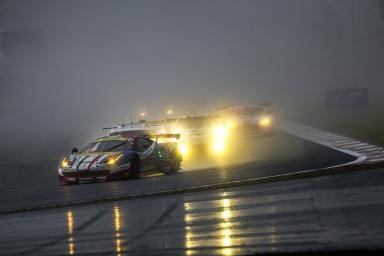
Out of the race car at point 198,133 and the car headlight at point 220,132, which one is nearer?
the race car at point 198,133

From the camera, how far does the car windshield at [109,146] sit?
1566 cm

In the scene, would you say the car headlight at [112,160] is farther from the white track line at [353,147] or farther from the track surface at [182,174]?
the white track line at [353,147]

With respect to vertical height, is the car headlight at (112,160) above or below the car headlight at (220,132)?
below

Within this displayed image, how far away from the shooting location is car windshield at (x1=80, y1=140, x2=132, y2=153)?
15.7m

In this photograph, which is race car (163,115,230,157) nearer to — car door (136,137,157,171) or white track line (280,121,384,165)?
white track line (280,121,384,165)

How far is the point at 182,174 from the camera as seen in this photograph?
15023 millimetres

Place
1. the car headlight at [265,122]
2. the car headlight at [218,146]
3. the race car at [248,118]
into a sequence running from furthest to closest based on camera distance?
the car headlight at [265,122] < the race car at [248,118] < the car headlight at [218,146]

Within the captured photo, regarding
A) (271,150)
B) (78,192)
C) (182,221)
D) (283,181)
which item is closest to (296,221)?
(182,221)

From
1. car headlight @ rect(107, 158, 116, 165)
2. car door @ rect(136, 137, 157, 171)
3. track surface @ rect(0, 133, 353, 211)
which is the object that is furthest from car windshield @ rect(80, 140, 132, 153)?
track surface @ rect(0, 133, 353, 211)

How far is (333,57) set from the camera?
84.5 metres

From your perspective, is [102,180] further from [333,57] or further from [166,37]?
[333,57]

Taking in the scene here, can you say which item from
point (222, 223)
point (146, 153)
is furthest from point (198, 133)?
point (222, 223)

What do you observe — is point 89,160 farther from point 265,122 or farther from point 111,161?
point 265,122

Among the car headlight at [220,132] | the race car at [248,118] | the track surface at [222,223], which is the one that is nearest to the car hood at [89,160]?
the track surface at [222,223]
